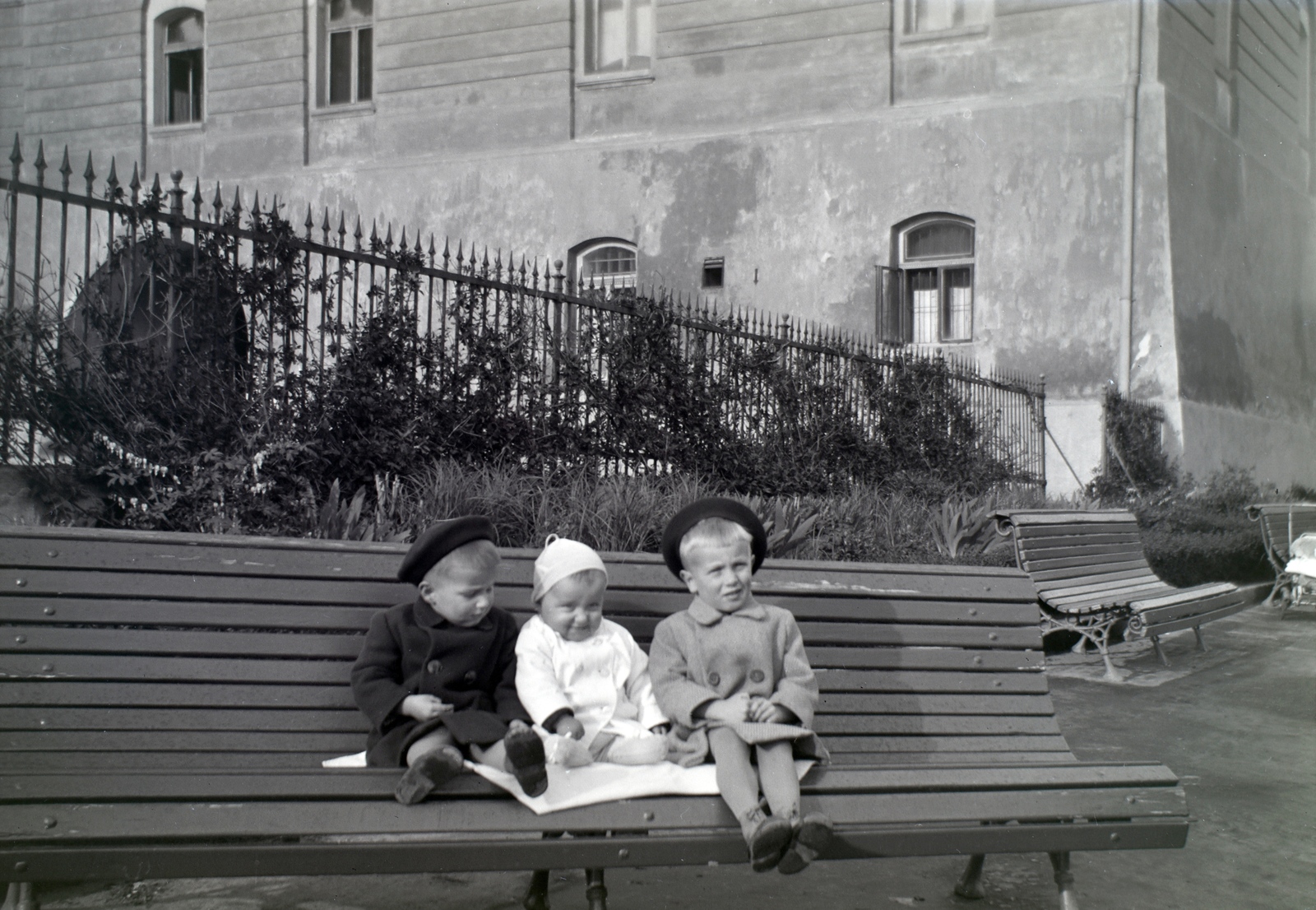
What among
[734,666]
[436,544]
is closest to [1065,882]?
[734,666]

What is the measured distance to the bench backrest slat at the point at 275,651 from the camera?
3.33m

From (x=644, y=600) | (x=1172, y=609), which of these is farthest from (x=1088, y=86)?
(x=644, y=600)

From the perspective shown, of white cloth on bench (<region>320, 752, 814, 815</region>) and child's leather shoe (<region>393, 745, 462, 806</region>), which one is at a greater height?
child's leather shoe (<region>393, 745, 462, 806</region>)

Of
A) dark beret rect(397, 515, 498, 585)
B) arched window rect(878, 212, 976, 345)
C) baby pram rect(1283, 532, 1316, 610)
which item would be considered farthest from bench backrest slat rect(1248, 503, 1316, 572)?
dark beret rect(397, 515, 498, 585)

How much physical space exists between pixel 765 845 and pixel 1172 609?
588 centimetres

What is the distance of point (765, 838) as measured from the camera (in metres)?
3.05

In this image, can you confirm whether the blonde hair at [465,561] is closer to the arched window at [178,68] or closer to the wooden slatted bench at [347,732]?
the wooden slatted bench at [347,732]

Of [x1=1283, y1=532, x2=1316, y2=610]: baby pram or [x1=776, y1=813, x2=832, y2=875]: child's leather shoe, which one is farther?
[x1=1283, y1=532, x2=1316, y2=610]: baby pram

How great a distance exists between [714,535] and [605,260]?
17.0 m

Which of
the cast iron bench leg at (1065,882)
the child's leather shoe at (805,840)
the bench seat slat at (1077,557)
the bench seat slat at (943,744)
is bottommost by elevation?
the cast iron bench leg at (1065,882)

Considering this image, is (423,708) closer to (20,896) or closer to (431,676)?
(431,676)

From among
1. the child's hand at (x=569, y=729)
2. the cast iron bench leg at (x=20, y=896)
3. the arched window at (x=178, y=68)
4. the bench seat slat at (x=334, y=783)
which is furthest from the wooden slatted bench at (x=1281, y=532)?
the arched window at (x=178, y=68)

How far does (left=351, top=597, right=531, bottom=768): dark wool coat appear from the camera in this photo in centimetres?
325

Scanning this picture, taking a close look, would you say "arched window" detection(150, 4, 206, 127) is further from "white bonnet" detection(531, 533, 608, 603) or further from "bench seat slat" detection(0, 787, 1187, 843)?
"bench seat slat" detection(0, 787, 1187, 843)
